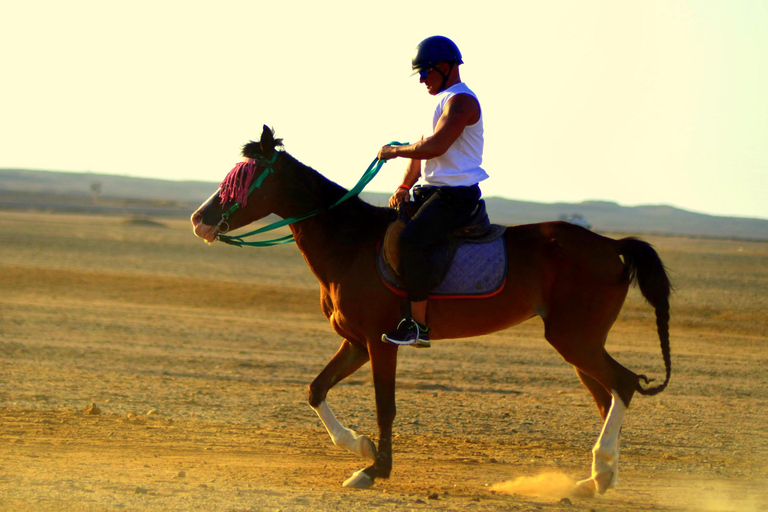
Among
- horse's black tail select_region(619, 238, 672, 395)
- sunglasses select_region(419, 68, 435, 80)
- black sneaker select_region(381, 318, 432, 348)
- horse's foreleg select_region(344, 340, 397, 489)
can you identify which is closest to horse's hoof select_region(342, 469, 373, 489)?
horse's foreleg select_region(344, 340, 397, 489)

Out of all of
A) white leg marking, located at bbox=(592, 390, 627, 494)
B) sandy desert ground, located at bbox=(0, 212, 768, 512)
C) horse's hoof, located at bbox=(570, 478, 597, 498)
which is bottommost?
sandy desert ground, located at bbox=(0, 212, 768, 512)

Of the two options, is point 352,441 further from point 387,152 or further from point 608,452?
point 387,152

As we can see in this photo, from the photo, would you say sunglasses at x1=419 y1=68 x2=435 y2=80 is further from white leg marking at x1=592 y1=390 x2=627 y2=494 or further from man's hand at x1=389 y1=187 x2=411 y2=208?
white leg marking at x1=592 y1=390 x2=627 y2=494

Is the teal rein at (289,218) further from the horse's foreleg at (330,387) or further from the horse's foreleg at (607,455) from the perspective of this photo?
the horse's foreleg at (607,455)

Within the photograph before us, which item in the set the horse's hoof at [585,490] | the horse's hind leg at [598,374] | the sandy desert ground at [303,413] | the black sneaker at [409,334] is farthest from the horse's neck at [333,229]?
the horse's hoof at [585,490]

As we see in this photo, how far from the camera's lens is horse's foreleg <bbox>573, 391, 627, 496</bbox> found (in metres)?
6.86

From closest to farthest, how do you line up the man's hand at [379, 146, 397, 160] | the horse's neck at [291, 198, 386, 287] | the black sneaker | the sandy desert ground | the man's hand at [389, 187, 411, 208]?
1. the black sneaker
2. the sandy desert ground
3. the man's hand at [379, 146, 397, 160]
4. the horse's neck at [291, 198, 386, 287]
5. the man's hand at [389, 187, 411, 208]

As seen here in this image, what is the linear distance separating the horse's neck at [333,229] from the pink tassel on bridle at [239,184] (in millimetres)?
469

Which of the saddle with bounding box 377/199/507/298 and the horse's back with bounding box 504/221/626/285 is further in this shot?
the horse's back with bounding box 504/221/626/285

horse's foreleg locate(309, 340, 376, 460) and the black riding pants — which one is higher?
the black riding pants

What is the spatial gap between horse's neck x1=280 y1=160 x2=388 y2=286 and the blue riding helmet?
1.27 meters

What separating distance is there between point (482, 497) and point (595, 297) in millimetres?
1903

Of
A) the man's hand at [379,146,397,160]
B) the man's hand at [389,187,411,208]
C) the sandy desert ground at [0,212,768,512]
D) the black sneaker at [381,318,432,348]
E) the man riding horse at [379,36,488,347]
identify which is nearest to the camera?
the man riding horse at [379,36,488,347]

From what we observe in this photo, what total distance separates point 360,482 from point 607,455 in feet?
6.74
